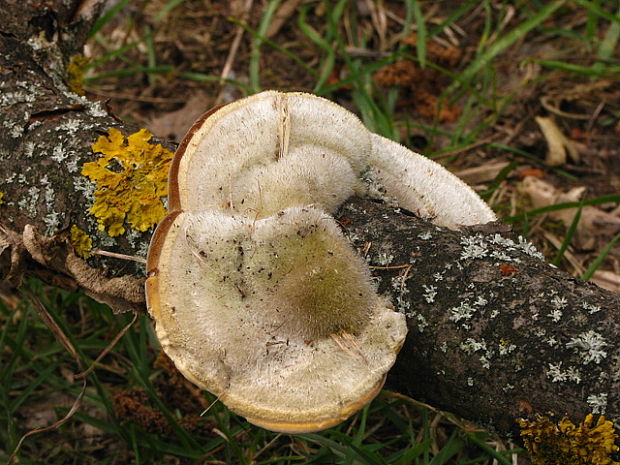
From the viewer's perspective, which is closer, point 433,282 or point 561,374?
point 561,374

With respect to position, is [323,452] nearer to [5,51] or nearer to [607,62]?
[5,51]

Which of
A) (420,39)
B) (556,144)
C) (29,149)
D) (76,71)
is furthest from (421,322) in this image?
(420,39)

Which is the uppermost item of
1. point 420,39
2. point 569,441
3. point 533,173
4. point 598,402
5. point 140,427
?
point 420,39

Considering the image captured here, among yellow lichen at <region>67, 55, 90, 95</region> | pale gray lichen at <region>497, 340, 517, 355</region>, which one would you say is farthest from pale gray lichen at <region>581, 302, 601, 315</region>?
yellow lichen at <region>67, 55, 90, 95</region>

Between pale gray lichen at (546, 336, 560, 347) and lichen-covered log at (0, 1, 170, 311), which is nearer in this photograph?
pale gray lichen at (546, 336, 560, 347)

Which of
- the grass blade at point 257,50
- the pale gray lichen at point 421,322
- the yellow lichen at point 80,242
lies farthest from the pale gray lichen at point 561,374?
the grass blade at point 257,50

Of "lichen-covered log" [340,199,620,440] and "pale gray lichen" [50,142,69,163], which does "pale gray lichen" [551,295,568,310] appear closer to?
"lichen-covered log" [340,199,620,440]

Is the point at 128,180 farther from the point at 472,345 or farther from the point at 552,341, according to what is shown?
the point at 552,341

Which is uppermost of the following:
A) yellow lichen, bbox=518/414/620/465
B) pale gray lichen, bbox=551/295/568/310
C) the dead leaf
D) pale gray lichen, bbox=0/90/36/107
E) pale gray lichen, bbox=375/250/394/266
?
pale gray lichen, bbox=0/90/36/107
